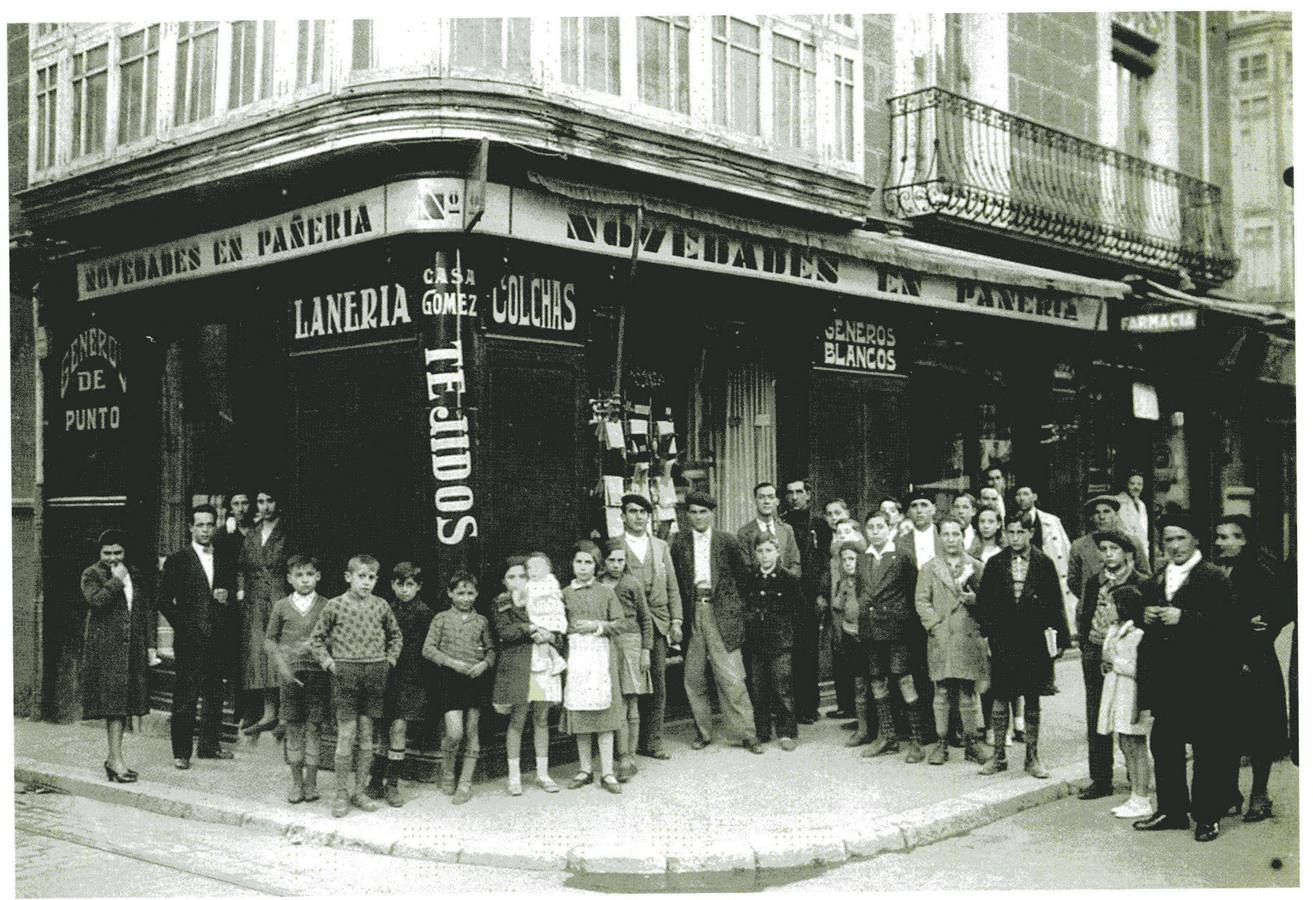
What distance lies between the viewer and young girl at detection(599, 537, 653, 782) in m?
7.90

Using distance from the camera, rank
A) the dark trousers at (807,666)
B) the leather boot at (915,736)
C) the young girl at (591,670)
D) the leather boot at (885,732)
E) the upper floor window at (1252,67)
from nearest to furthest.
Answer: the young girl at (591,670) → the leather boot at (915,736) → the leather boot at (885,732) → the dark trousers at (807,666) → the upper floor window at (1252,67)

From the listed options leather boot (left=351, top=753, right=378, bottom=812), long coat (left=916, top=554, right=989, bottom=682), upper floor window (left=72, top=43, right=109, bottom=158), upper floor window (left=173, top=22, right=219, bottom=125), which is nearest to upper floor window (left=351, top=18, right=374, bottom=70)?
Result: upper floor window (left=173, top=22, right=219, bottom=125)

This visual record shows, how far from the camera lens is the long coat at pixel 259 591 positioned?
8.77m

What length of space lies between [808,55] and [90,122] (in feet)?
18.8

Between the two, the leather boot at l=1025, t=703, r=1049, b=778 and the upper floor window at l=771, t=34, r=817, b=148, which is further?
the upper floor window at l=771, t=34, r=817, b=148

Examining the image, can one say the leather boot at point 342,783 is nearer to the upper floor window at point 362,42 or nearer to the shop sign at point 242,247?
the shop sign at point 242,247

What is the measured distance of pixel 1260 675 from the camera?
6848mm

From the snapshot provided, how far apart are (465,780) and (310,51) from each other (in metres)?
4.74

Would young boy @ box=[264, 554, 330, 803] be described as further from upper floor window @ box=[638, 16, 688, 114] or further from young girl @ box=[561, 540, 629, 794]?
upper floor window @ box=[638, 16, 688, 114]

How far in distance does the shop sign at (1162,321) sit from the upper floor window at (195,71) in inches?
358

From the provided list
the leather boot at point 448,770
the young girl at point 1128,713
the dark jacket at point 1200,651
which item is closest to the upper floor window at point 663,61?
the leather boot at point 448,770

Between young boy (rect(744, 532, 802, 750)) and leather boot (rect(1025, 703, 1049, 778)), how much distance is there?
1617 millimetres

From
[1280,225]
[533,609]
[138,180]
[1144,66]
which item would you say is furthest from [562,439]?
[1144,66]

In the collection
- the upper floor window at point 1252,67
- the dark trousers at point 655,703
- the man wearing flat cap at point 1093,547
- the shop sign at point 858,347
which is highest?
the upper floor window at point 1252,67
